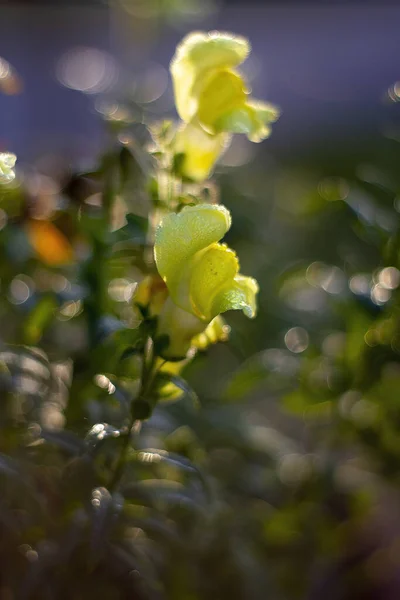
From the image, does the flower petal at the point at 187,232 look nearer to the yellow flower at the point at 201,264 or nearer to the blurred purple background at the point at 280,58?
the yellow flower at the point at 201,264

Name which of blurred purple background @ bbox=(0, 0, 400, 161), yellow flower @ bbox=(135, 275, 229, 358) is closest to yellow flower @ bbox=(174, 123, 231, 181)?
yellow flower @ bbox=(135, 275, 229, 358)

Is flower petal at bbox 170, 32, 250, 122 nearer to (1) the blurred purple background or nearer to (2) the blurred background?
(2) the blurred background

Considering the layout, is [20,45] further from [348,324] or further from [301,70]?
[348,324]

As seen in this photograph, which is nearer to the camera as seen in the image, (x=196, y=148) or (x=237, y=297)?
(x=237, y=297)

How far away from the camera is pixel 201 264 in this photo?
2.06ft

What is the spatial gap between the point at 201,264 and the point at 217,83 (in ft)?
0.63

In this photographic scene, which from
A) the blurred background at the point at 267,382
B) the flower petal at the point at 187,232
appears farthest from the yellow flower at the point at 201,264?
the blurred background at the point at 267,382

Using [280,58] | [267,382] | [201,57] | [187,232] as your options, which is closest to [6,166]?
[187,232]

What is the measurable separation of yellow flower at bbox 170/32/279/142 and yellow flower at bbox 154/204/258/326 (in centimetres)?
14

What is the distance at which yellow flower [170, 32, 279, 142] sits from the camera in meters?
0.72

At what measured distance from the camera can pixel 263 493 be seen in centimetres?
100

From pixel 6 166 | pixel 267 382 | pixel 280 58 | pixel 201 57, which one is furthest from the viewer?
pixel 280 58

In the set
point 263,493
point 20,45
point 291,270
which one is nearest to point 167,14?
point 291,270

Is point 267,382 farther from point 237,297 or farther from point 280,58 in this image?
point 280,58
